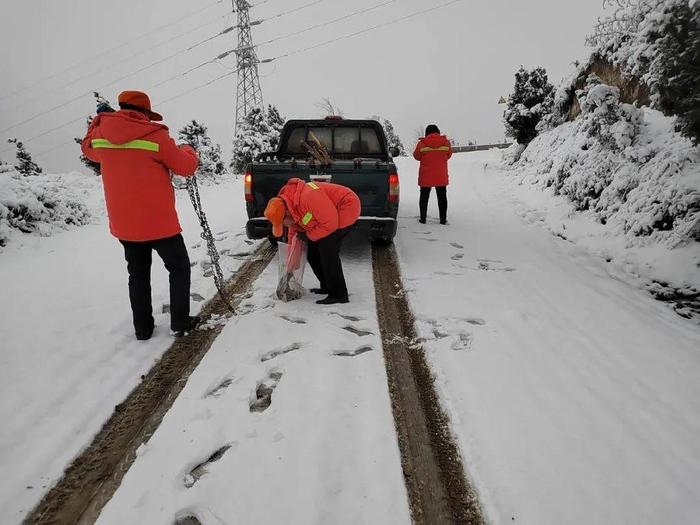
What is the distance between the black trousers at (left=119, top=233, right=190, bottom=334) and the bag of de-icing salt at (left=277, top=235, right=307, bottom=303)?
0.95 m

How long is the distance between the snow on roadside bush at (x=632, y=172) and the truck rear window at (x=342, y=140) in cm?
363

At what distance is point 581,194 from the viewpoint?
6926 mm

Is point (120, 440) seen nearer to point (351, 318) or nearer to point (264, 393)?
point (264, 393)

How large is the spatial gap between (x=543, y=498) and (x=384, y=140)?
5378 mm

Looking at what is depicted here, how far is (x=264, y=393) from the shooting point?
2645 millimetres

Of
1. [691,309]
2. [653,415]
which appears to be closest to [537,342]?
[653,415]

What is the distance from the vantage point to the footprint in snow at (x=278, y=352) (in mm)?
3043

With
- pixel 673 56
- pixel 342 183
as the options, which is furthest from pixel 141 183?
pixel 673 56

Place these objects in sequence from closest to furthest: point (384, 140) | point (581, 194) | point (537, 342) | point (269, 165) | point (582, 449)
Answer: point (582, 449) < point (537, 342) < point (269, 165) < point (384, 140) < point (581, 194)

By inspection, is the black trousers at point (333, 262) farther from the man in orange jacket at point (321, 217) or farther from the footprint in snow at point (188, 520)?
the footprint in snow at point (188, 520)

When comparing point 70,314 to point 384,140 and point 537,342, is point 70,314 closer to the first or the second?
point 537,342

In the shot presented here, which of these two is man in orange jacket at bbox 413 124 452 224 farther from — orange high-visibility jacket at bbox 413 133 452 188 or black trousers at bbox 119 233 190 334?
black trousers at bbox 119 233 190 334

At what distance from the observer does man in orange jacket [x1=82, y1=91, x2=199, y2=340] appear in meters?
2.83

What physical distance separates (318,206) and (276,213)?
1.25 ft
